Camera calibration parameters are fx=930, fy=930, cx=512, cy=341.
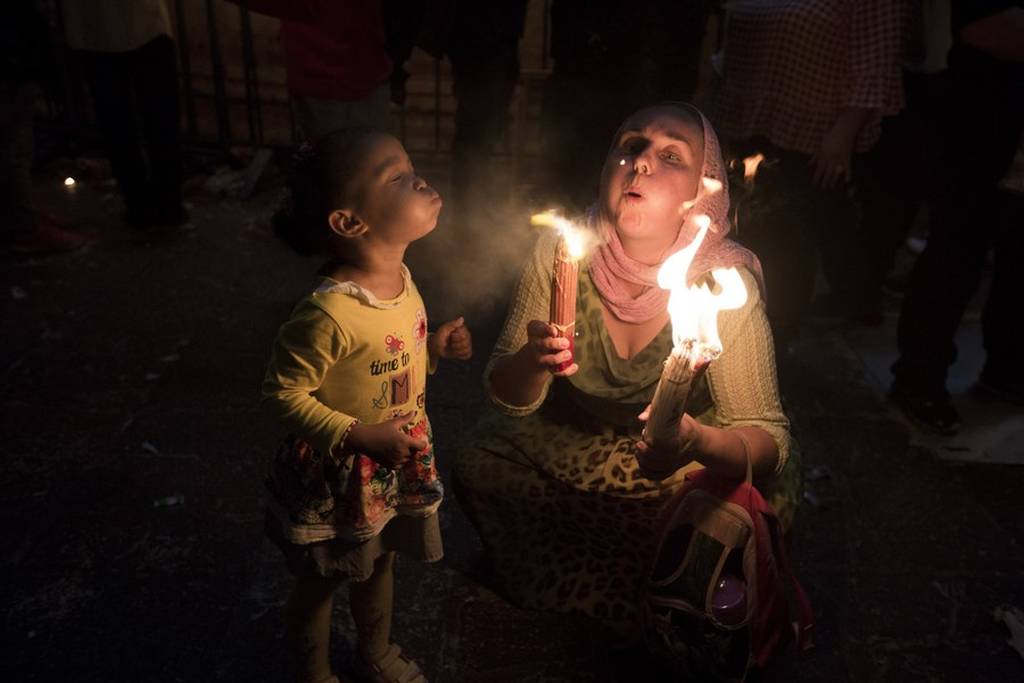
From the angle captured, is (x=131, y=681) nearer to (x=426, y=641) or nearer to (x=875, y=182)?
(x=426, y=641)

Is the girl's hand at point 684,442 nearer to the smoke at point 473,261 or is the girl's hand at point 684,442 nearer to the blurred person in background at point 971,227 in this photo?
the blurred person in background at point 971,227

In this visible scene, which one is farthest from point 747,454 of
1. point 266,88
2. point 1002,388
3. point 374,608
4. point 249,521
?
point 266,88

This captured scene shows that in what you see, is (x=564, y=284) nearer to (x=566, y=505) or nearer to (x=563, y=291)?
(x=563, y=291)

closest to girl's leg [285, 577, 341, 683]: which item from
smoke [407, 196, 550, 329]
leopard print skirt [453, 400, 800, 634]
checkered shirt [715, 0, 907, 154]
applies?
leopard print skirt [453, 400, 800, 634]

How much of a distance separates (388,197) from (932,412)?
11.1 feet

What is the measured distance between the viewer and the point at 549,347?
2234 millimetres

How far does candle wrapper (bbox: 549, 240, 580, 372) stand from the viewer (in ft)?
6.84

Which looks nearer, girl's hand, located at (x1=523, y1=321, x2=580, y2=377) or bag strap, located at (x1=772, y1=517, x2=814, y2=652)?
girl's hand, located at (x1=523, y1=321, x2=580, y2=377)

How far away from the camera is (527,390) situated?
111 inches

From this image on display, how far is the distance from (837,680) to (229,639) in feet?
6.68

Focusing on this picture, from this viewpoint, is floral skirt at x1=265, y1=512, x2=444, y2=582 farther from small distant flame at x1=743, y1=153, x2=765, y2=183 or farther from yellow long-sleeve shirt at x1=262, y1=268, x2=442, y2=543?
small distant flame at x1=743, y1=153, x2=765, y2=183

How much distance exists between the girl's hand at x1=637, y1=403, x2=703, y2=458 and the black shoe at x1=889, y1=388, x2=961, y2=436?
8.62 ft

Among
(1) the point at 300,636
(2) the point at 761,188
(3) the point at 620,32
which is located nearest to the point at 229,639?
(1) the point at 300,636

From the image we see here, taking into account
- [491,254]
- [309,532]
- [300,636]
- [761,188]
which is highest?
[761,188]
